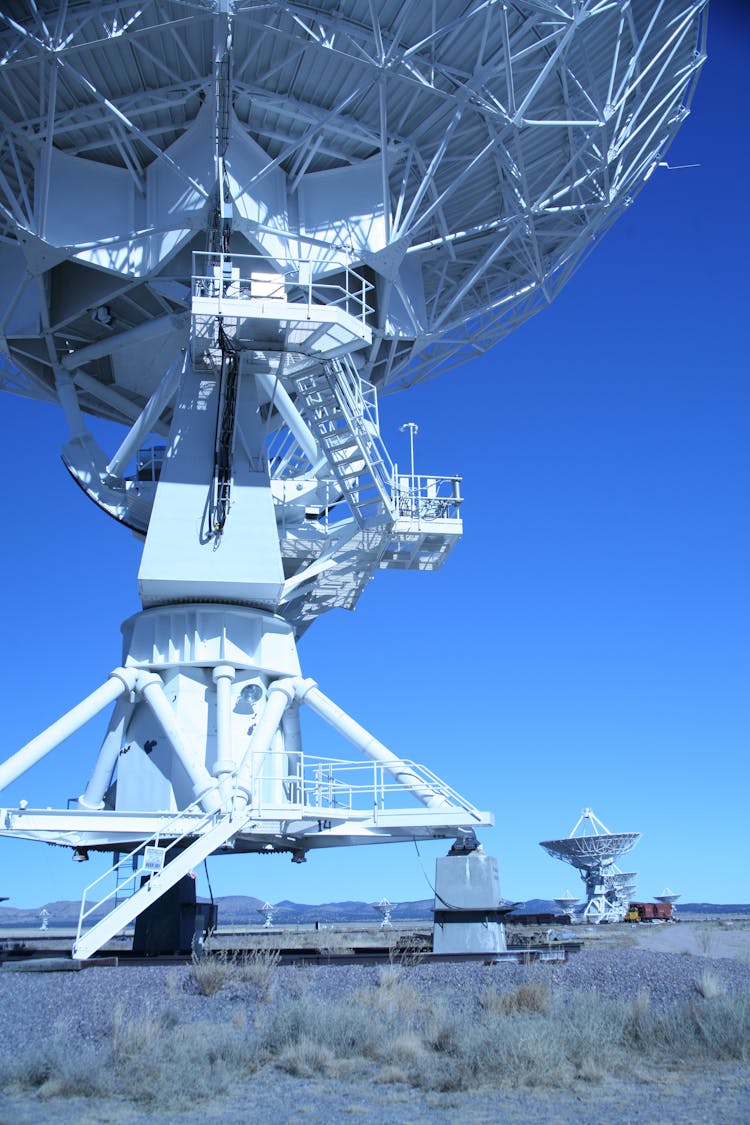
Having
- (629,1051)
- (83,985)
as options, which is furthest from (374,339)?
(629,1051)

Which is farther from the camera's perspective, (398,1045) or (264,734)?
(264,734)

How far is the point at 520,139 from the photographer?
17.5 m

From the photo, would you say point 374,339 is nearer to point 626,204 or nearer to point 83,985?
point 626,204

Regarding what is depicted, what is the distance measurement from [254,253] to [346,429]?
3582 millimetres

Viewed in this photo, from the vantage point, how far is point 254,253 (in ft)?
60.2

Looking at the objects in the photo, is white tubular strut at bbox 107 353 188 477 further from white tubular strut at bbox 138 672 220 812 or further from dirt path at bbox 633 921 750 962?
dirt path at bbox 633 921 750 962

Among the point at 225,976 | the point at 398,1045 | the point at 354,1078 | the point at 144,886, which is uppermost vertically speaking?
the point at 144,886

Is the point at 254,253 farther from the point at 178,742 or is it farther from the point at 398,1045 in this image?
the point at 398,1045

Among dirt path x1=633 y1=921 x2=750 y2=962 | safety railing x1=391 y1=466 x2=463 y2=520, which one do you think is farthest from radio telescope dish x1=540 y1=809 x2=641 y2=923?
safety railing x1=391 y1=466 x2=463 y2=520

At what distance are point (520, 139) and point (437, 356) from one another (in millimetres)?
5170

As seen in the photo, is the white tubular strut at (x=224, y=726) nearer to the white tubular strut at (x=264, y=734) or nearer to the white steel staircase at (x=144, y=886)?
the white tubular strut at (x=264, y=734)

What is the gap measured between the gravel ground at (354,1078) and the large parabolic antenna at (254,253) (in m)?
2.88

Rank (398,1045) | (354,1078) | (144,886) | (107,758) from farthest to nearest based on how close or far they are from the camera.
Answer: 1. (107,758)
2. (144,886)
3. (398,1045)
4. (354,1078)

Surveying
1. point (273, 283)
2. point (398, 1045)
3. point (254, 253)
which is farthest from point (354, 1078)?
point (254, 253)
